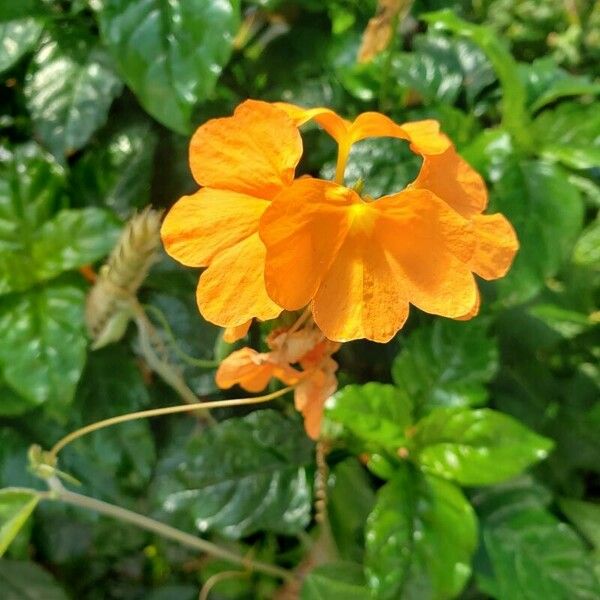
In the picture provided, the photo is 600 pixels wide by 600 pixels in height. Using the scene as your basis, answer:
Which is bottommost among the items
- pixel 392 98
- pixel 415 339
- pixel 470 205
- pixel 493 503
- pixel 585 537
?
pixel 585 537

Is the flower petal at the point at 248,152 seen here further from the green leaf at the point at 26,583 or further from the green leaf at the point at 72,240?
the green leaf at the point at 26,583

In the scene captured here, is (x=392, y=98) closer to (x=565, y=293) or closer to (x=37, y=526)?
(x=565, y=293)

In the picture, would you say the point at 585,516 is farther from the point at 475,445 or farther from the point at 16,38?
the point at 16,38

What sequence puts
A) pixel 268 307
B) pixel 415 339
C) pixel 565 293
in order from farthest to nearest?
pixel 565 293, pixel 415 339, pixel 268 307

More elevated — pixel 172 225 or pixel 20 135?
pixel 172 225

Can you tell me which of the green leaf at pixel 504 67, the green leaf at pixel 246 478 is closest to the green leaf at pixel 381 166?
the green leaf at pixel 504 67

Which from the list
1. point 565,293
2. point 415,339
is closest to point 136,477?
point 415,339

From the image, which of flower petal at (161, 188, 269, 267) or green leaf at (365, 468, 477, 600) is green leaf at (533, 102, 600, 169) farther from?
flower petal at (161, 188, 269, 267)
